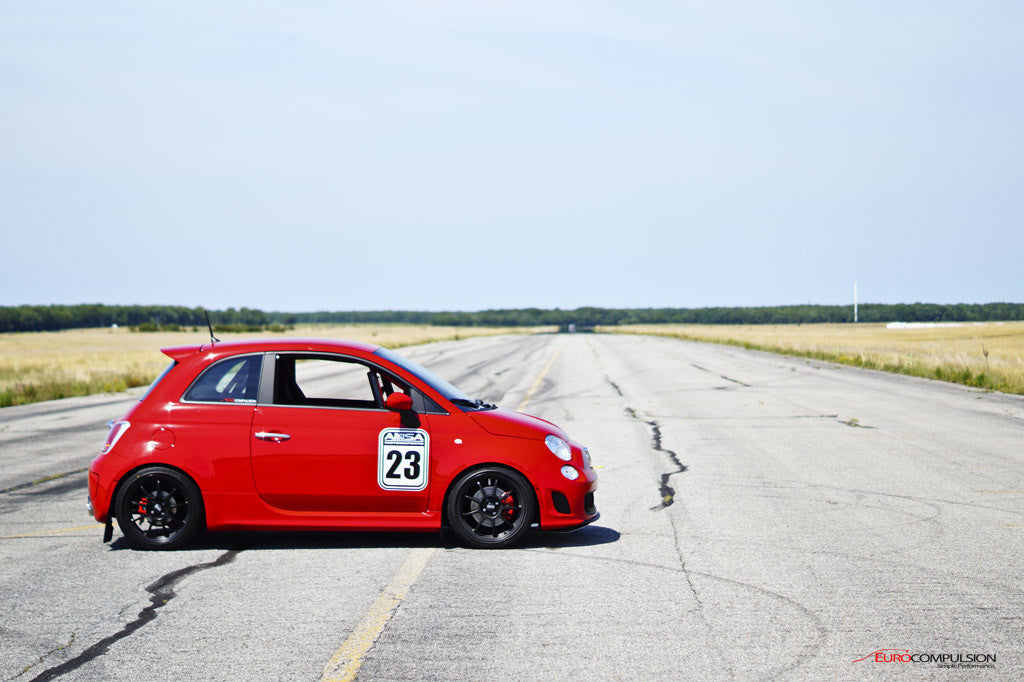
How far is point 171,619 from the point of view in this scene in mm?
5195

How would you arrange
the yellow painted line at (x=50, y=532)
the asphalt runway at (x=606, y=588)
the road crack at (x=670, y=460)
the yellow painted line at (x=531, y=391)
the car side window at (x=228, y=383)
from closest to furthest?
the asphalt runway at (x=606, y=588), the car side window at (x=228, y=383), the yellow painted line at (x=50, y=532), the road crack at (x=670, y=460), the yellow painted line at (x=531, y=391)

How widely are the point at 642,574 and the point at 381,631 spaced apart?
1.99 meters

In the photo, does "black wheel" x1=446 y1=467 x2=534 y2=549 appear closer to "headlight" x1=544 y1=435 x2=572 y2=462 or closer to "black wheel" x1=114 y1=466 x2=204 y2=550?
"headlight" x1=544 y1=435 x2=572 y2=462

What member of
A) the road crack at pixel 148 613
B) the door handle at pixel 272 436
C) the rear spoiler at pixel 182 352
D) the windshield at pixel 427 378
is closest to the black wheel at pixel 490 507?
the windshield at pixel 427 378

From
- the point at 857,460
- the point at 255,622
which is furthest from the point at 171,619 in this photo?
the point at 857,460

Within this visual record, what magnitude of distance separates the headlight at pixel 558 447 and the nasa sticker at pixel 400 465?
0.93m

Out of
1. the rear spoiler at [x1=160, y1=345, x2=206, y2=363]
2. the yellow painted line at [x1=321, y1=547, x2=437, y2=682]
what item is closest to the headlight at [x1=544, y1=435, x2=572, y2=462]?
the yellow painted line at [x1=321, y1=547, x2=437, y2=682]

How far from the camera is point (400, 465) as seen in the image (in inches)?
263

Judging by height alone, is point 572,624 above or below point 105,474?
below

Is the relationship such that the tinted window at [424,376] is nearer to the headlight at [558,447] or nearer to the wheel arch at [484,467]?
the wheel arch at [484,467]

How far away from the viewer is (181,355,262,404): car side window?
690cm

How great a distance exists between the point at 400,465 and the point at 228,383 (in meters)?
1.51

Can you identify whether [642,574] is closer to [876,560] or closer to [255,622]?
[876,560]

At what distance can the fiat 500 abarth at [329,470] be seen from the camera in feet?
22.0
